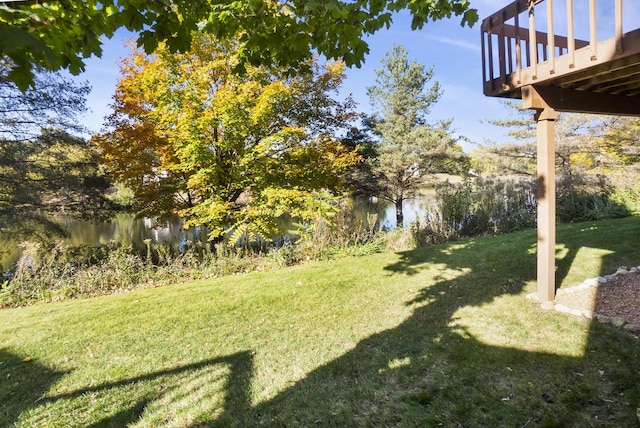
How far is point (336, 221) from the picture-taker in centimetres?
762

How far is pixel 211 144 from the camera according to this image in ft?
23.2

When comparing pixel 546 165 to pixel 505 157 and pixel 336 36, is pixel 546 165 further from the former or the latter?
pixel 505 157

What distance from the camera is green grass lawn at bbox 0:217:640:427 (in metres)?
2.27

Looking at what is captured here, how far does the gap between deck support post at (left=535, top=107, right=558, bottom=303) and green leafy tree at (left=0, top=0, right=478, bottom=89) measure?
177 cm

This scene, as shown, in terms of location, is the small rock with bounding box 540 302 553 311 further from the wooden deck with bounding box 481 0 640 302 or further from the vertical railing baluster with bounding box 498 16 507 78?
the vertical railing baluster with bounding box 498 16 507 78

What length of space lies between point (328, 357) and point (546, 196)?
9.27 ft

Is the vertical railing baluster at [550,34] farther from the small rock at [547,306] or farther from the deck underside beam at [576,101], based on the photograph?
the small rock at [547,306]

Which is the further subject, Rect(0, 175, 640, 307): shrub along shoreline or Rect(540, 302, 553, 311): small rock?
Rect(0, 175, 640, 307): shrub along shoreline

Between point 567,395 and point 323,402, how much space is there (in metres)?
1.61

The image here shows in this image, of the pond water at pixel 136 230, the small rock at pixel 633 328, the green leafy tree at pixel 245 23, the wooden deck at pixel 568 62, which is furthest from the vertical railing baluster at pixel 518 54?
the pond water at pixel 136 230

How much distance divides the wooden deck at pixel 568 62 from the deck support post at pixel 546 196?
0.21m

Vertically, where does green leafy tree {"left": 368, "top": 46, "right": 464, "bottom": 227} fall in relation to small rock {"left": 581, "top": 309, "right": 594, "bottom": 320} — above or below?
above

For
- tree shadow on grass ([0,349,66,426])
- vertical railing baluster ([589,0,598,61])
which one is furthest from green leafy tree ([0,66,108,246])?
vertical railing baluster ([589,0,598,61])

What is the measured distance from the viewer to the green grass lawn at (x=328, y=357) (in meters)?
2.27
